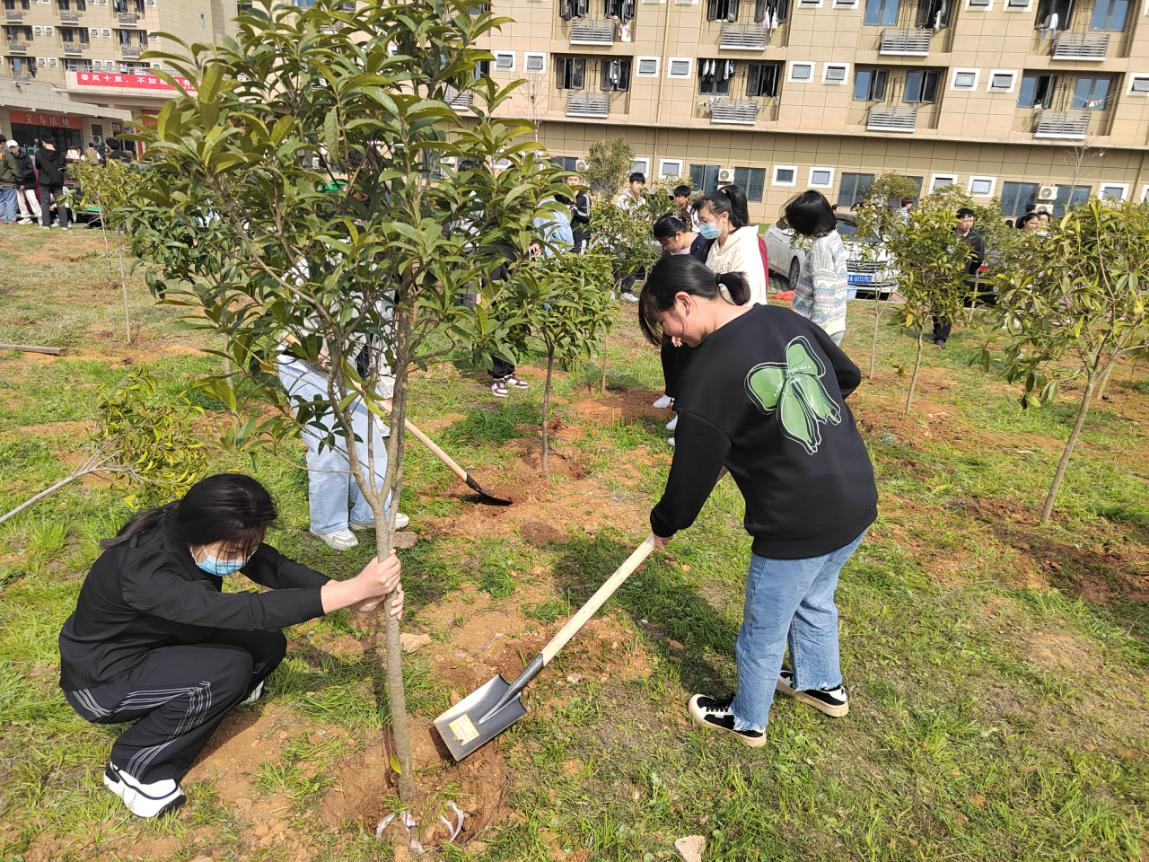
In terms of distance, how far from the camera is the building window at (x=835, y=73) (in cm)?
2567

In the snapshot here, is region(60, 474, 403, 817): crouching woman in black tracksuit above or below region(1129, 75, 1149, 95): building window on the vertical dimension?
below

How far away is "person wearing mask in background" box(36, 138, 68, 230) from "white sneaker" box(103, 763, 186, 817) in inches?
603

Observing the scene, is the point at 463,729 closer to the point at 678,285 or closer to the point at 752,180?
the point at 678,285

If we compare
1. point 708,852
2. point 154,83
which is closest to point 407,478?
point 708,852

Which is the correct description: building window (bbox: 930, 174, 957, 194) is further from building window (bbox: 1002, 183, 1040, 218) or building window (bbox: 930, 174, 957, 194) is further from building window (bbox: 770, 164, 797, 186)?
building window (bbox: 770, 164, 797, 186)

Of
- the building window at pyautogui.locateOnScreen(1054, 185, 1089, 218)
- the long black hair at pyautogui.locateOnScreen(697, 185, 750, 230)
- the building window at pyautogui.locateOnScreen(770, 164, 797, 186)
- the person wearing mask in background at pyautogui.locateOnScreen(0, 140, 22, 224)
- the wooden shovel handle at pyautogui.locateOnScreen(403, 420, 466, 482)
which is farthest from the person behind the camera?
the building window at pyautogui.locateOnScreen(770, 164, 797, 186)

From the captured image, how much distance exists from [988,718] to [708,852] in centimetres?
145

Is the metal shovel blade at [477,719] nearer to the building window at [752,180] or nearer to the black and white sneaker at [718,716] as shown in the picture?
the black and white sneaker at [718,716]

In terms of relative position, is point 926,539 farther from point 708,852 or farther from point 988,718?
point 708,852

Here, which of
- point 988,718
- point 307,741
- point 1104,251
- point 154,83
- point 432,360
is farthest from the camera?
point 154,83

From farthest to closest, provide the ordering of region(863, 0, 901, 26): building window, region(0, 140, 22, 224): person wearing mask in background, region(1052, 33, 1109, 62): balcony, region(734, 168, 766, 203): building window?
region(734, 168, 766, 203): building window → region(863, 0, 901, 26): building window → region(1052, 33, 1109, 62): balcony → region(0, 140, 22, 224): person wearing mask in background

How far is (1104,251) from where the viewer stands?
157 inches

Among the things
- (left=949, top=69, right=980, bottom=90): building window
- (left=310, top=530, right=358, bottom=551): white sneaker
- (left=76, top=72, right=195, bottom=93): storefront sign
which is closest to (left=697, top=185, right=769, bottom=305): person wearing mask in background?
(left=310, top=530, right=358, bottom=551): white sneaker

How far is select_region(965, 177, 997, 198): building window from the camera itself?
86.1 ft
